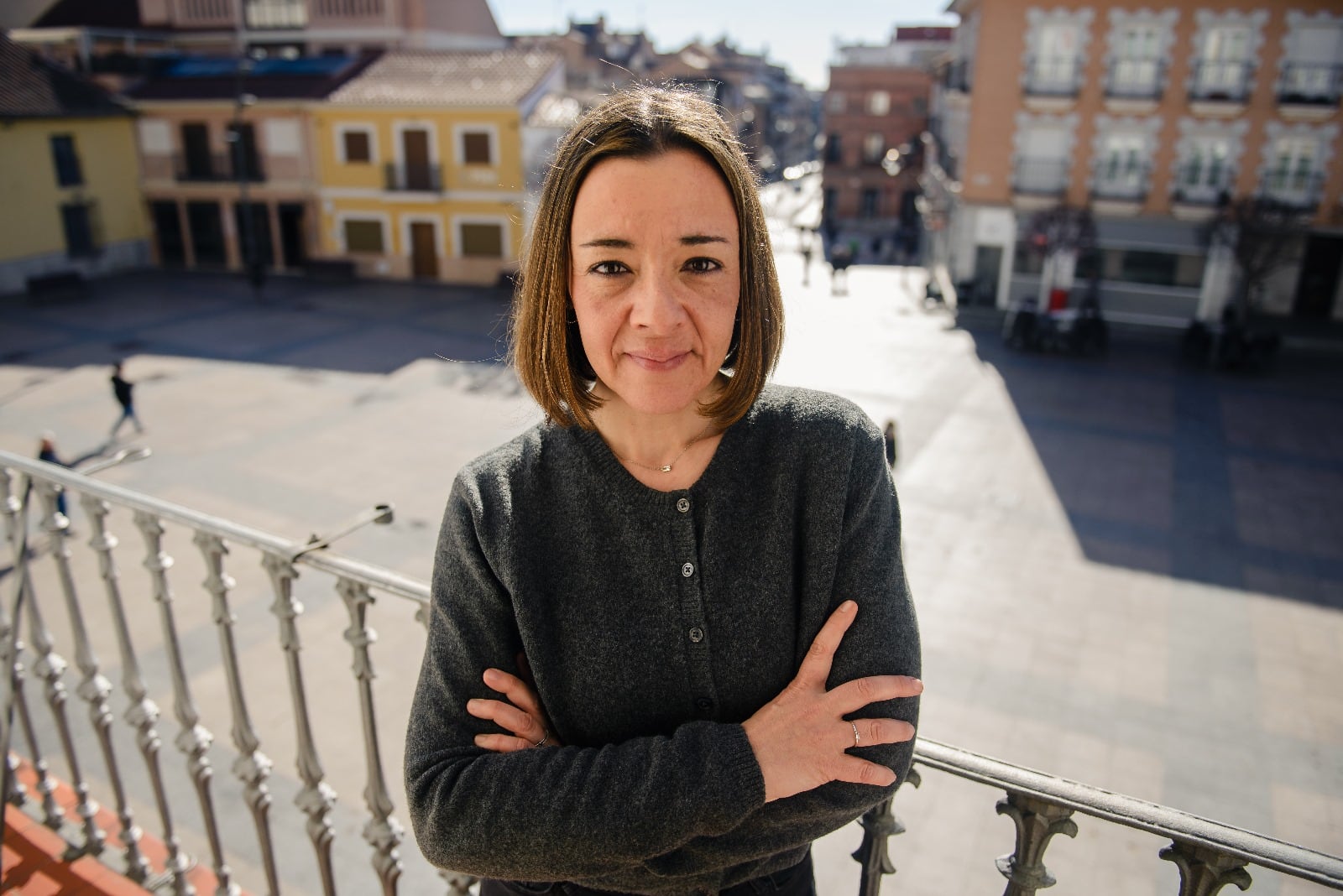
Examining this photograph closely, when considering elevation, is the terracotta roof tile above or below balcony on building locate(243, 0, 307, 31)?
below

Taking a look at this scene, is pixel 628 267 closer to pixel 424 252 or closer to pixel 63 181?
pixel 424 252

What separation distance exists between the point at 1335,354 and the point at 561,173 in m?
24.6

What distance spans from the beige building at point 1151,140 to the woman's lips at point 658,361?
2423cm

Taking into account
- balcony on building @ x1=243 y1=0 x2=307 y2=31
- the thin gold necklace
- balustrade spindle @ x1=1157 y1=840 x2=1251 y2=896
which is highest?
balcony on building @ x1=243 y1=0 x2=307 y2=31

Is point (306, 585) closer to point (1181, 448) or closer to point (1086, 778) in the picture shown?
point (1086, 778)

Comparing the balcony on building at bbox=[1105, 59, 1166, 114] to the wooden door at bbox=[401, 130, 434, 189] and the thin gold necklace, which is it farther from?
the thin gold necklace

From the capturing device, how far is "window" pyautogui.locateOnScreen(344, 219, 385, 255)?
27.1 meters

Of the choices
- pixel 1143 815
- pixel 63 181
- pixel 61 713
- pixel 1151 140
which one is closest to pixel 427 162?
pixel 63 181

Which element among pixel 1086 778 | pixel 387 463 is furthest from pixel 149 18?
pixel 1086 778

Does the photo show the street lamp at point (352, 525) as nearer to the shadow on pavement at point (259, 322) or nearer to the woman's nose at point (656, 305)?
the woman's nose at point (656, 305)

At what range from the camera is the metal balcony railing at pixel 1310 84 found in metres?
20.7

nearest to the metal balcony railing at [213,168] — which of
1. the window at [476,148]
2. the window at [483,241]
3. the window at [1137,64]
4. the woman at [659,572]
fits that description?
the window at [483,241]

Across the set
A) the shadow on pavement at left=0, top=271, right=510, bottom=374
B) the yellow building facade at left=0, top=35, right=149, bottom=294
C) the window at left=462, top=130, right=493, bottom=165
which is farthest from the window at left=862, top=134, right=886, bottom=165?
the yellow building facade at left=0, top=35, right=149, bottom=294

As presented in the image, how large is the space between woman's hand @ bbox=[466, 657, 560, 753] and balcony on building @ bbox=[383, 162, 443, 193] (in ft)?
85.1
